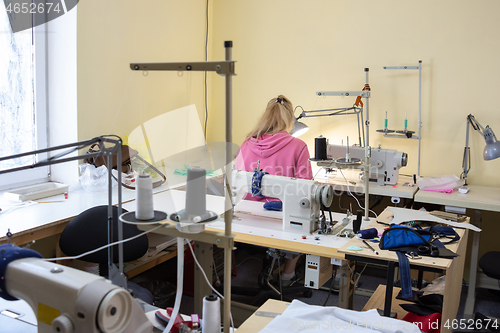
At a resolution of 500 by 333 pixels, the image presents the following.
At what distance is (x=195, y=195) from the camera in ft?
3.58

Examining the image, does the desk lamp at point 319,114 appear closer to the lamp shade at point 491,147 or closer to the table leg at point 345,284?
the lamp shade at point 491,147

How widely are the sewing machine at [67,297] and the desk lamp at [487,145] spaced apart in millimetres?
2800

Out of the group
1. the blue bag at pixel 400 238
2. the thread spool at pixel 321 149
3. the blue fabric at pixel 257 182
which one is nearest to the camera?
the blue bag at pixel 400 238

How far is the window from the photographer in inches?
105

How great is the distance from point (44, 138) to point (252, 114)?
6.74ft

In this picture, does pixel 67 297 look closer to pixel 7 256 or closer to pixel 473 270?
pixel 7 256

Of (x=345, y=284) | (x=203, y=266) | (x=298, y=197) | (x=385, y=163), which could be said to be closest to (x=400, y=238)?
(x=345, y=284)

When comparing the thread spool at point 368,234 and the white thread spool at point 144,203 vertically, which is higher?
the white thread spool at point 144,203

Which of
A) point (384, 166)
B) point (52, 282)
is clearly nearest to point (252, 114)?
point (384, 166)

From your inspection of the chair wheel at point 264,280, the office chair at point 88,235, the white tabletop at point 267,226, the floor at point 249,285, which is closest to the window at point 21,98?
the office chair at point 88,235

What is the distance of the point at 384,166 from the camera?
3.34m

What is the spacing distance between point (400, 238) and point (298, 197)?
0.52 meters

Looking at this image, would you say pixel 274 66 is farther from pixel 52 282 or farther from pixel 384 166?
pixel 52 282

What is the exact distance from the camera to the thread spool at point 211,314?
113 cm
